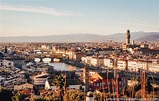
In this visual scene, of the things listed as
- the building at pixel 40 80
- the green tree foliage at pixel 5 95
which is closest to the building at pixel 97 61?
the building at pixel 40 80

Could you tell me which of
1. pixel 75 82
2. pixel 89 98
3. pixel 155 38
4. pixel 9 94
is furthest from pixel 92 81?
pixel 155 38

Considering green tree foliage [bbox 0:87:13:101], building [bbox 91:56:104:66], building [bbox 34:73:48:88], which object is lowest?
building [bbox 91:56:104:66]

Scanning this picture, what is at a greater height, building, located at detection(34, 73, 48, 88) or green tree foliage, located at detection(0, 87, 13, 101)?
green tree foliage, located at detection(0, 87, 13, 101)

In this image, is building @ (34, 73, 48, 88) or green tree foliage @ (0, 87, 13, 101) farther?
building @ (34, 73, 48, 88)

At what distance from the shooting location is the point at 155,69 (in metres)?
26.5

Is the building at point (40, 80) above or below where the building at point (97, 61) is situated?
above

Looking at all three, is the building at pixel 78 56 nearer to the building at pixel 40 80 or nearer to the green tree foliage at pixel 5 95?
the building at pixel 40 80

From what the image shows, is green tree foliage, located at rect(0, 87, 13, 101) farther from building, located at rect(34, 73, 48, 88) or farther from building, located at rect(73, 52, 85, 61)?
building, located at rect(73, 52, 85, 61)

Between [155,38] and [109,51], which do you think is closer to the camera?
[109,51]

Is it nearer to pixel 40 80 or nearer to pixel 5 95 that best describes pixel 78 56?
pixel 40 80

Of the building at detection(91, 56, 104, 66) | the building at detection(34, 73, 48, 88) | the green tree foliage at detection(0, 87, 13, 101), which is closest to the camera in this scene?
the green tree foliage at detection(0, 87, 13, 101)

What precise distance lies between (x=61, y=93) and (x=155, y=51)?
3298 centimetres

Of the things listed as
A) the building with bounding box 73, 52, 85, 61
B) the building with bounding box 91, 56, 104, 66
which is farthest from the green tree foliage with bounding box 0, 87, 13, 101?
the building with bounding box 73, 52, 85, 61

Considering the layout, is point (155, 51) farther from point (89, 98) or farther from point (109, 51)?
point (89, 98)
